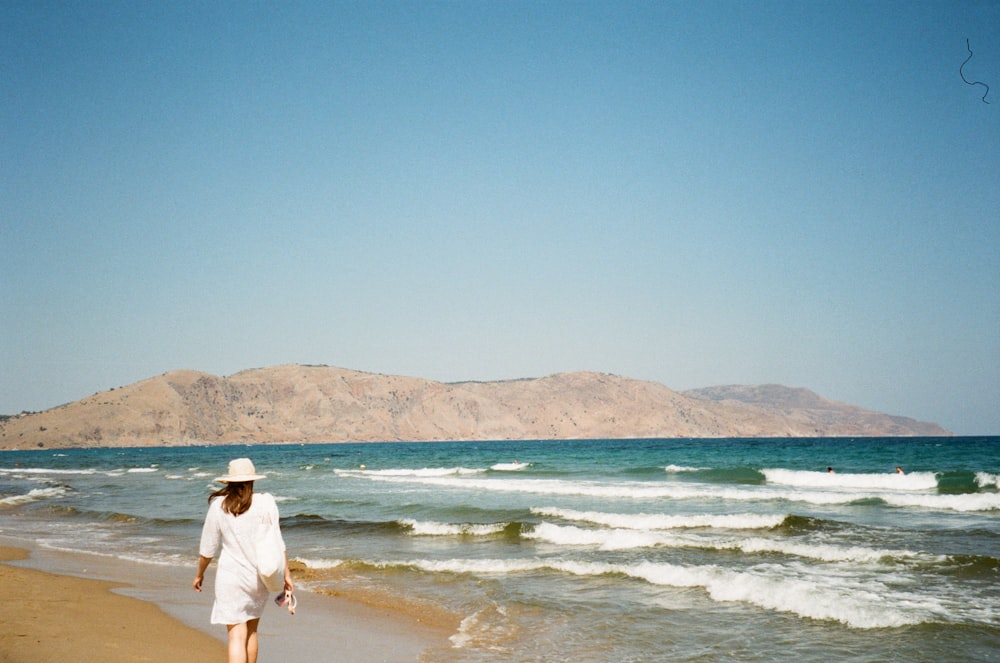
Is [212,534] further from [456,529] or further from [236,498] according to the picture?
[456,529]

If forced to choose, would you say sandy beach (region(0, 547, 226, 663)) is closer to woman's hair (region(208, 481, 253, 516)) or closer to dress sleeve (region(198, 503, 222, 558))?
dress sleeve (region(198, 503, 222, 558))

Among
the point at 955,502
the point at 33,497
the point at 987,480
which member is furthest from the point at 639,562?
the point at 33,497

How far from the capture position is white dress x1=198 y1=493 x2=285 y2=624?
5.27 m

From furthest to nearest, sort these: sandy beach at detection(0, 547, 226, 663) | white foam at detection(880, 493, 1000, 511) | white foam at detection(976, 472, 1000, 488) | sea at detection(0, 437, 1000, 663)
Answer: white foam at detection(976, 472, 1000, 488)
white foam at detection(880, 493, 1000, 511)
sea at detection(0, 437, 1000, 663)
sandy beach at detection(0, 547, 226, 663)

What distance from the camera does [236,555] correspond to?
5270mm

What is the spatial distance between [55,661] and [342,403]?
6195 inches

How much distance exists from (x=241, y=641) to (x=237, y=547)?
2.32 ft

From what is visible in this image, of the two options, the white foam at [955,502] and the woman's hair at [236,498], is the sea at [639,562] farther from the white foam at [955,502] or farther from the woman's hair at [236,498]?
the woman's hair at [236,498]

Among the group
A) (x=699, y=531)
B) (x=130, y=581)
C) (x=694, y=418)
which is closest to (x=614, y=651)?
(x=130, y=581)

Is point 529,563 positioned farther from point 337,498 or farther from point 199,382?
point 199,382

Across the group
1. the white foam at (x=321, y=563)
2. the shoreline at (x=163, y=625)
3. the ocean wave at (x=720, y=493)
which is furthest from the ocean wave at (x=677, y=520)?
the shoreline at (x=163, y=625)

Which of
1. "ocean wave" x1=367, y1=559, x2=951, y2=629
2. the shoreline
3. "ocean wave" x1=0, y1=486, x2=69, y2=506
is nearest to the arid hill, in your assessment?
"ocean wave" x1=0, y1=486, x2=69, y2=506

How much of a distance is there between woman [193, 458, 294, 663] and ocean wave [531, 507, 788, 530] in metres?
14.2

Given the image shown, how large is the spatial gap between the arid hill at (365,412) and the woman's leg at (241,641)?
147431 mm
